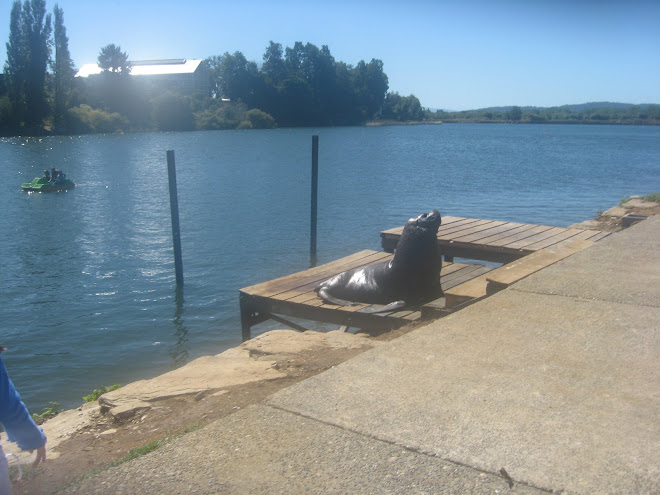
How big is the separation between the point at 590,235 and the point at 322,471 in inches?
363

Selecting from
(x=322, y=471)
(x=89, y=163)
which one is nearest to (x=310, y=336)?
(x=322, y=471)

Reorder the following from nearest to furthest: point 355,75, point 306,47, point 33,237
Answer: point 33,237, point 306,47, point 355,75

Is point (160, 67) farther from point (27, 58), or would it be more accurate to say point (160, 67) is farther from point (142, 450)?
point (142, 450)

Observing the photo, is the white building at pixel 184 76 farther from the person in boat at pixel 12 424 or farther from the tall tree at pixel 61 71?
the person in boat at pixel 12 424

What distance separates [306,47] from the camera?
491ft

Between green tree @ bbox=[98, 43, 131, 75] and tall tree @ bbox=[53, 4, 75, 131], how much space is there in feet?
45.8

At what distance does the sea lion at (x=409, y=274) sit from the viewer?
28.2 ft

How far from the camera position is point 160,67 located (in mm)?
158250

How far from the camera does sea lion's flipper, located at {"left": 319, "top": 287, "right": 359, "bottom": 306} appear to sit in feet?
29.2

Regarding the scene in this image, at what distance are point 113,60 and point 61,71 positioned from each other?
18.2 m

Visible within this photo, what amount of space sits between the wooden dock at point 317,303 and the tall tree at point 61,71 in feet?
297

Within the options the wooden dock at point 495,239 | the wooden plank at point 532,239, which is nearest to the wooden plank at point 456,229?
the wooden dock at point 495,239

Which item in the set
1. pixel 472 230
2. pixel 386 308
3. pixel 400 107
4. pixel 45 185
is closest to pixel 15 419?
pixel 386 308

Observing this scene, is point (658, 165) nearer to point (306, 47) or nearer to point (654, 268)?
point (654, 268)
